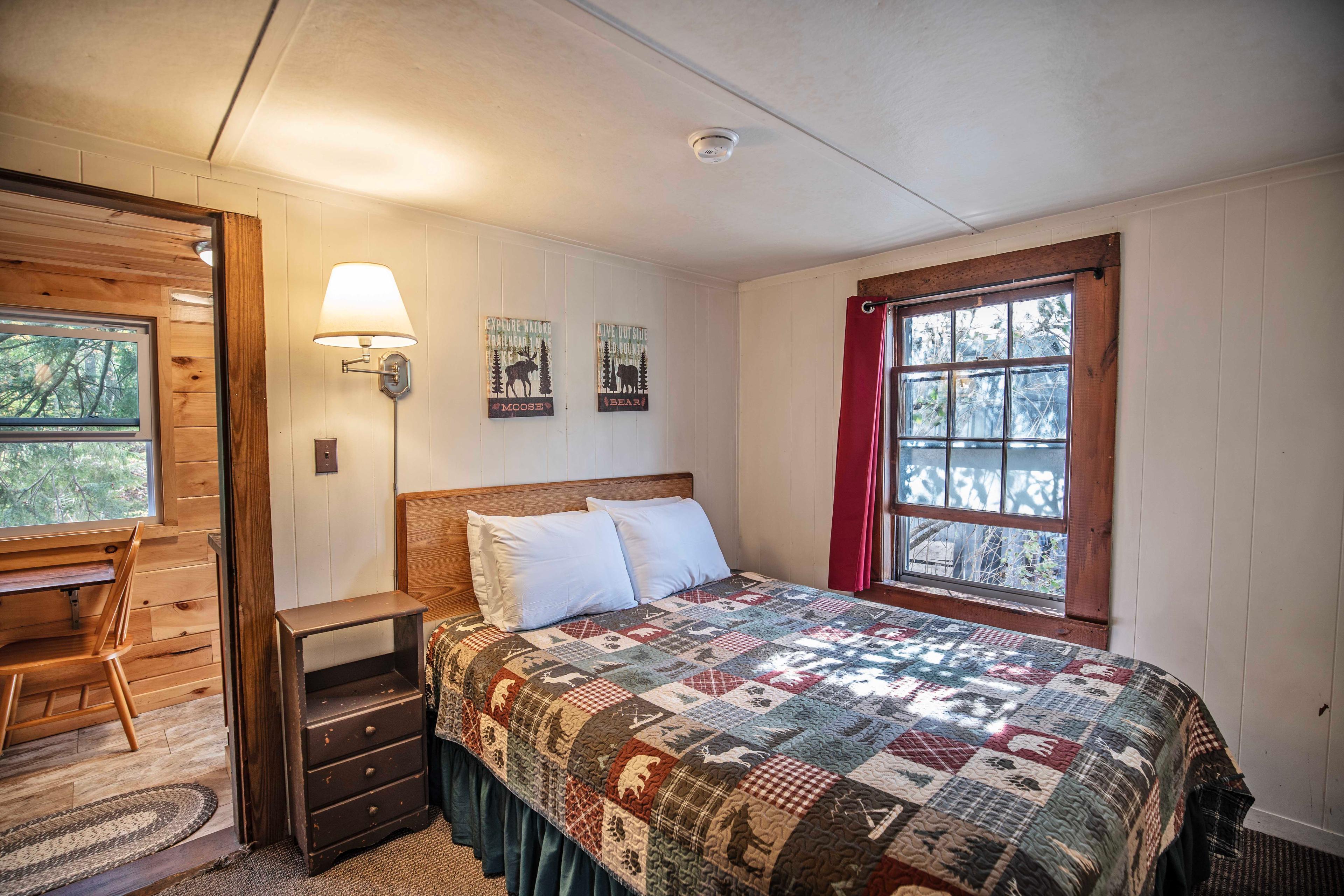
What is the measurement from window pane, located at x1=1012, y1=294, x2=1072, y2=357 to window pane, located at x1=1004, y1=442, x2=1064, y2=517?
0.40 m

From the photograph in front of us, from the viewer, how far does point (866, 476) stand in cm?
302

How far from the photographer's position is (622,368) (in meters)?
3.12

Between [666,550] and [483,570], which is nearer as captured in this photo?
[483,570]

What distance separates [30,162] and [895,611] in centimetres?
317

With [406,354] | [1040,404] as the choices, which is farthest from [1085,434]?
[406,354]

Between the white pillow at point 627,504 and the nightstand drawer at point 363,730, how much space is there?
0.95 meters

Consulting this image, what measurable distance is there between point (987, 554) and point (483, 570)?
2.24m

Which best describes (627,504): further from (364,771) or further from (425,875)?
(425,875)

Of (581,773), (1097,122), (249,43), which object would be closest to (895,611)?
(581,773)

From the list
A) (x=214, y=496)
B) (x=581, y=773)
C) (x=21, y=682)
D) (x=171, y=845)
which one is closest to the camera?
(x=581, y=773)

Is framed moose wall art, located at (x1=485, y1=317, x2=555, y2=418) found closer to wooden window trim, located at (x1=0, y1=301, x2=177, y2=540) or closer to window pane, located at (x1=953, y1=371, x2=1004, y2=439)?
window pane, located at (x1=953, y1=371, x2=1004, y2=439)

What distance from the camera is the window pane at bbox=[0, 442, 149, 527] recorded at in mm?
3021

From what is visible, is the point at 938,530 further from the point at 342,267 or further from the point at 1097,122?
the point at 342,267

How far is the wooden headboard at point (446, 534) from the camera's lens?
2.39 meters
